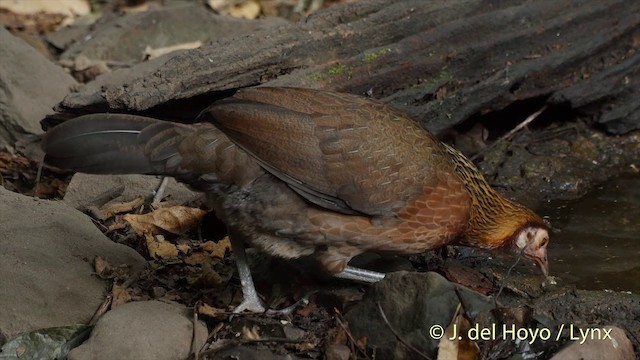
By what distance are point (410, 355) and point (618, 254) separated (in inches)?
74.7

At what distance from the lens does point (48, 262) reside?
4.30m

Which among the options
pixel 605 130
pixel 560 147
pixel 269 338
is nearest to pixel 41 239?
pixel 269 338

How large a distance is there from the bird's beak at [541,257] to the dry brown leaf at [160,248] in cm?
192

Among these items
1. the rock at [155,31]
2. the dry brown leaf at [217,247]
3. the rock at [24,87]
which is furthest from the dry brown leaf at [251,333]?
the rock at [155,31]

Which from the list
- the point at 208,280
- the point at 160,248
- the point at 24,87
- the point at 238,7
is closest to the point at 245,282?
the point at 208,280

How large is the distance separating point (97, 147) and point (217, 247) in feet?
3.96

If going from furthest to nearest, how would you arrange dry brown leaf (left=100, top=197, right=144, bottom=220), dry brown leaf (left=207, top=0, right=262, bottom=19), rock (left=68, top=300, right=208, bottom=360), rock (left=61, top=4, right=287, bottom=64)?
dry brown leaf (left=207, top=0, right=262, bottom=19) < rock (left=61, top=4, right=287, bottom=64) < dry brown leaf (left=100, top=197, right=144, bottom=220) < rock (left=68, top=300, right=208, bottom=360)

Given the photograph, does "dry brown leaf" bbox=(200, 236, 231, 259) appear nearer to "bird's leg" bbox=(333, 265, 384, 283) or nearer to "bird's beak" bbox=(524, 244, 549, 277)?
"bird's leg" bbox=(333, 265, 384, 283)

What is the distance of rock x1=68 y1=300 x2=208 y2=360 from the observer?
3.81 m

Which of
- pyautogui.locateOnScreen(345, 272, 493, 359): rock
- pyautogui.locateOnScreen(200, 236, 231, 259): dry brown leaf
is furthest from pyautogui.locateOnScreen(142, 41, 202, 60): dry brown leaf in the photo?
pyautogui.locateOnScreen(345, 272, 493, 359): rock

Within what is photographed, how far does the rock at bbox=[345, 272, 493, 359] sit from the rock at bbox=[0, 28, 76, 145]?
2984 millimetres

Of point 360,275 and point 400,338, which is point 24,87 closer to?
point 360,275

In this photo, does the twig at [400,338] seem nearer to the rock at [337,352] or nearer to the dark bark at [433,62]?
the rock at [337,352]

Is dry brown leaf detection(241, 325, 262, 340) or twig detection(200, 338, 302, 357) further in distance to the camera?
dry brown leaf detection(241, 325, 262, 340)
